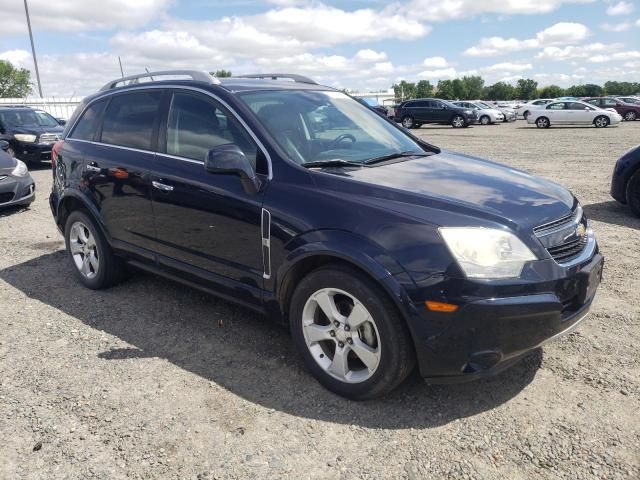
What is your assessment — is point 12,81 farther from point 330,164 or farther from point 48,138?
point 330,164

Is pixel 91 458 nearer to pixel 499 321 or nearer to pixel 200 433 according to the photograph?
pixel 200 433

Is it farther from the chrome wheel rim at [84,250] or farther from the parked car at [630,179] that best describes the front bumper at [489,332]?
the parked car at [630,179]

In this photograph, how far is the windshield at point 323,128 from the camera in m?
3.55

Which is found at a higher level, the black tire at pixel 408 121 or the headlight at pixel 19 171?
the headlight at pixel 19 171

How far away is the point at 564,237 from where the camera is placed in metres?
3.01

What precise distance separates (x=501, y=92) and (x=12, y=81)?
307 feet

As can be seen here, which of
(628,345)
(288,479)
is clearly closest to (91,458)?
(288,479)

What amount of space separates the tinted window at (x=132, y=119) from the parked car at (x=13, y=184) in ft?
14.7

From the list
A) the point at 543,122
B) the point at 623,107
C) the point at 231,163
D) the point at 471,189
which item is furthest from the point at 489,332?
the point at 623,107

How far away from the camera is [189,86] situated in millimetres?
4012

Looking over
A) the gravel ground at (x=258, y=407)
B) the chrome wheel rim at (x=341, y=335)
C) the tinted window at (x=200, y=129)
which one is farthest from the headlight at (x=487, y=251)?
the tinted window at (x=200, y=129)

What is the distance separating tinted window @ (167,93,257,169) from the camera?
3600mm

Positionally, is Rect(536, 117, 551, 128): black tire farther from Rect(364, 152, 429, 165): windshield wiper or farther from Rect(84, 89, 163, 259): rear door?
Rect(84, 89, 163, 259): rear door

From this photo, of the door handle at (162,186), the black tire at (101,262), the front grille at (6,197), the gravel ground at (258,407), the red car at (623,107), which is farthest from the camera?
the red car at (623,107)
